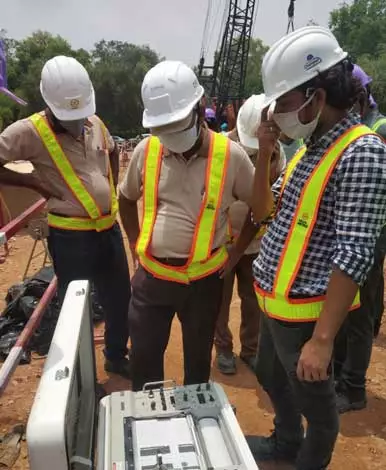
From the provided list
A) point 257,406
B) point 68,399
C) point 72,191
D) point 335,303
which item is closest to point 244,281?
point 257,406

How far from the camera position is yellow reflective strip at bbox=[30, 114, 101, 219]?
316 cm

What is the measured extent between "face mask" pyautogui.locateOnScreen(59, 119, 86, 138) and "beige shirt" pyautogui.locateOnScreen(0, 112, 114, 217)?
1.3 inches

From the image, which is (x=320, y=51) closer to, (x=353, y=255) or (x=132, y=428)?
(x=353, y=255)

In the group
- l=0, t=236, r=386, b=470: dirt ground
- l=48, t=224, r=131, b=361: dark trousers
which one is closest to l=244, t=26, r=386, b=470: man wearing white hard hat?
l=0, t=236, r=386, b=470: dirt ground

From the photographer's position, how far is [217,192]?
2.56 meters

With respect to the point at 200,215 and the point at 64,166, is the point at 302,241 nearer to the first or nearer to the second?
the point at 200,215

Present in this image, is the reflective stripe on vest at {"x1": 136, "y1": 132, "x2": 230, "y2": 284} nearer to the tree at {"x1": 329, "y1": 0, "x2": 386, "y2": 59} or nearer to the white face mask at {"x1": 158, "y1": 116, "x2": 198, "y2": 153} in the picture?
the white face mask at {"x1": 158, "y1": 116, "x2": 198, "y2": 153}

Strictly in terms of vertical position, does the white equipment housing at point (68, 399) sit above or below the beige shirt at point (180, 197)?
below

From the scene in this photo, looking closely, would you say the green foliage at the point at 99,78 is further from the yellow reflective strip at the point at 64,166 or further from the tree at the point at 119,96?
the yellow reflective strip at the point at 64,166

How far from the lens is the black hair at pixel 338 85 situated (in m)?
1.90

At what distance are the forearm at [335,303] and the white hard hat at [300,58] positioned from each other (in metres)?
0.73

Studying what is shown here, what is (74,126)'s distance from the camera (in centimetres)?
325

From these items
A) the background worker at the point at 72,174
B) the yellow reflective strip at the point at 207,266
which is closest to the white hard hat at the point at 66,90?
the background worker at the point at 72,174

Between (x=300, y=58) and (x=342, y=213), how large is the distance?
61cm
